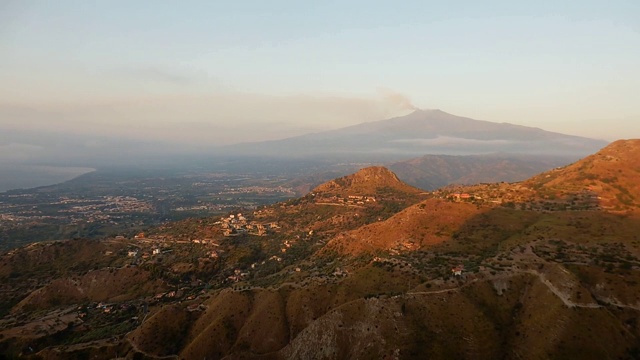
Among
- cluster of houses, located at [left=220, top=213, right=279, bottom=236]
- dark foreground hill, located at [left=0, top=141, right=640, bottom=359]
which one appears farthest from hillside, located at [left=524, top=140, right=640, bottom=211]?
cluster of houses, located at [left=220, top=213, right=279, bottom=236]

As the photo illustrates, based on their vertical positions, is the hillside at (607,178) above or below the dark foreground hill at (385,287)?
above

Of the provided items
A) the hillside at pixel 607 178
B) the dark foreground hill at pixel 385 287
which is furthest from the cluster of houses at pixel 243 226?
the hillside at pixel 607 178

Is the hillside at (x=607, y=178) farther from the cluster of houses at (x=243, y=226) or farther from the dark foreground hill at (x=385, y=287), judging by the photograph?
the cluster of houses at (x=243, y=226)

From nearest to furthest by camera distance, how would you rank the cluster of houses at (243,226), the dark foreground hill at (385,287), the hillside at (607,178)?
1. the dark foreground hill at (385,287)
2. the hillside at (607,178)
3. the cluster of houses at (243,226)

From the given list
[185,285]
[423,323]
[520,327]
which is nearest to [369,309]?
[423,323]

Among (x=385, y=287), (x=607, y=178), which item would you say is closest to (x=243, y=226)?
(x=385, y=287)

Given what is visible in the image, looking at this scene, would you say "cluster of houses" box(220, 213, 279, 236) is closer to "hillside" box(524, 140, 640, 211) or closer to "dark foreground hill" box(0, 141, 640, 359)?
"dark foreground hill" box(0, 141, 640, 359)

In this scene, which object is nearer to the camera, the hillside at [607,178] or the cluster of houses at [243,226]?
the hillside at [607,178]

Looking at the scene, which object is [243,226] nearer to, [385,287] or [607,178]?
[385,287]

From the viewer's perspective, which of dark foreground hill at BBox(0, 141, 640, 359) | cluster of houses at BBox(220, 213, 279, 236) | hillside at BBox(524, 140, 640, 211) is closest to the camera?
dark foreground hill at BBox(0, 141, 640, 359)
